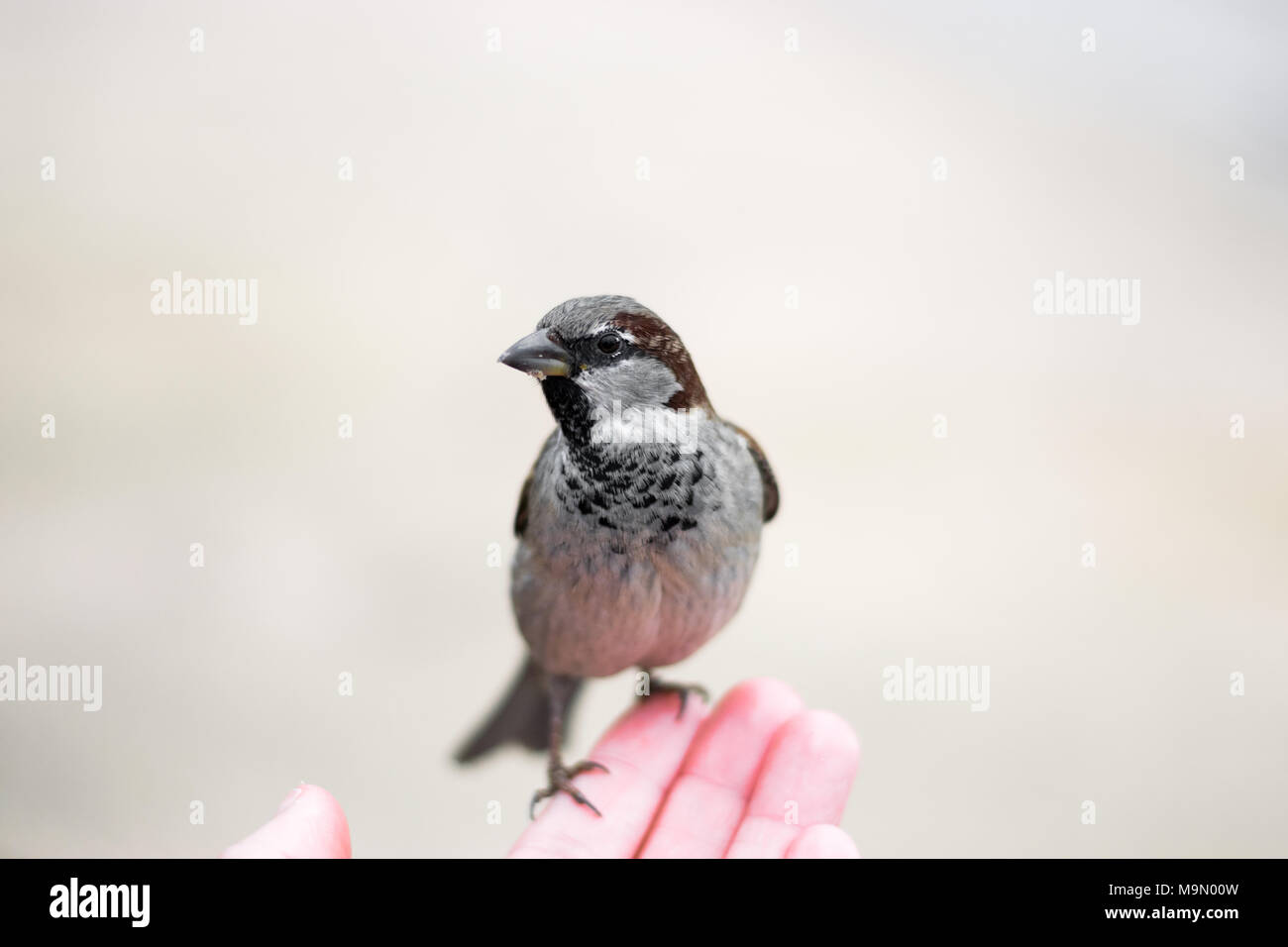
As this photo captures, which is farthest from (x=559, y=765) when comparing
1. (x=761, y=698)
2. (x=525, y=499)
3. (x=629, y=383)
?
(x=629, y=383)

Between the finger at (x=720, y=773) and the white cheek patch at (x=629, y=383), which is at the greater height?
the white cheek patch at (x=629, y=383)

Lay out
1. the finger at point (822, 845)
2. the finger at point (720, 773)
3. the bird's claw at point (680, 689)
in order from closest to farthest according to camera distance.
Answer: the finger at point (822, 845) → the finger at point (720, 773) → the bird's claw at point (680, 689)

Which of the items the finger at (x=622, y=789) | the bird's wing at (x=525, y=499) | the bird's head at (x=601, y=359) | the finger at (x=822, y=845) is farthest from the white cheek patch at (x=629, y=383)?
the finger at (x=622, y=789)

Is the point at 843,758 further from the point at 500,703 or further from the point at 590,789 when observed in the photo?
the point at 500,703

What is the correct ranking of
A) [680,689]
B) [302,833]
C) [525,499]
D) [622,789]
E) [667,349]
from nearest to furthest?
1. [302,833]
2. [667,349]
3. [525,499]
4. [622,789]
5. [680,689]

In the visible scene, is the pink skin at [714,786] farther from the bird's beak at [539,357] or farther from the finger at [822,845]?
the bird's beak at [539,357]

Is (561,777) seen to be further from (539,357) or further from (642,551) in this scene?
(539,357)

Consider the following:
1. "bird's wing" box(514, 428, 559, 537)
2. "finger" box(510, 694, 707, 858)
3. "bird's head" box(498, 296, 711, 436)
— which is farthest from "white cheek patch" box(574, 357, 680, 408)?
"finger" box(510, 694, 707, 858)
